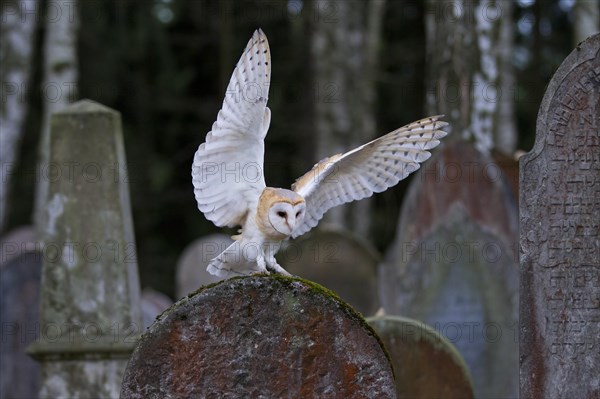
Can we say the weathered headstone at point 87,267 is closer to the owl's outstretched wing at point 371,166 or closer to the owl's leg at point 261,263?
the owl's outstretched wing at point 371,166

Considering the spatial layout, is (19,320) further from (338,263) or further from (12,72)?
(12,72)

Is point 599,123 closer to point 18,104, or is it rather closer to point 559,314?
point 559,314

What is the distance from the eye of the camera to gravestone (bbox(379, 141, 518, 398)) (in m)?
9.16

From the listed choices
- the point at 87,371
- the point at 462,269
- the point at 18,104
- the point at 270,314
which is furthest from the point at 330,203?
the point at 18,104

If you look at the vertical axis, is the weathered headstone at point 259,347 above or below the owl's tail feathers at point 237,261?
below

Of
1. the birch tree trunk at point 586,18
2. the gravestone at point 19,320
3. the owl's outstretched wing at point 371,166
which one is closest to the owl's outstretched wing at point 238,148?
the owl's outstretched wing at point 371,166

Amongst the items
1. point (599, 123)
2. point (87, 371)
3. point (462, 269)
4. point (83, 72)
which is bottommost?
point (87, 371)

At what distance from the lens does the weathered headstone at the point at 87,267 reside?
7.92m

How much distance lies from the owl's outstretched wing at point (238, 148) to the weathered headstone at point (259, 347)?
463 millimetres

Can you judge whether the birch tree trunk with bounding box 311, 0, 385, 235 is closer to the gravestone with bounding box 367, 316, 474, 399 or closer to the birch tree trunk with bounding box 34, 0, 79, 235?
the birch tree trunk with bounding box 34, 0, 79, 235

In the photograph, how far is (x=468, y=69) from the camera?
455 inches

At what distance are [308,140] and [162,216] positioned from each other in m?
5.55

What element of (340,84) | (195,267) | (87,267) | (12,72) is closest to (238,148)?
(87,267)

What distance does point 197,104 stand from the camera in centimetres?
2116
